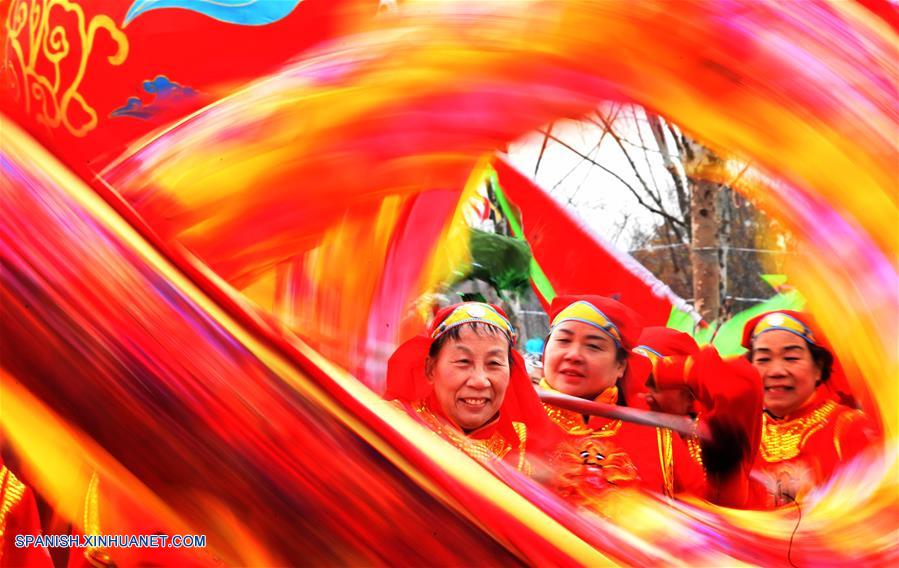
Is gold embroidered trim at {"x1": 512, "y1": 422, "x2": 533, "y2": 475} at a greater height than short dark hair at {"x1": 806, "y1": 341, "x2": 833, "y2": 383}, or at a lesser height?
lesser

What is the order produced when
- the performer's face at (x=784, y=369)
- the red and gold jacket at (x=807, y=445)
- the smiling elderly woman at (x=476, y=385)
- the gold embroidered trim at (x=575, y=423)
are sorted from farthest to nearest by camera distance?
the performer's face at (x=784, y=369) → the red and gold jacket at (x=807, y=445) → the gold embroidered trim at (x=575, y=423) → the smiling elderly woman at (x=476, y=385)

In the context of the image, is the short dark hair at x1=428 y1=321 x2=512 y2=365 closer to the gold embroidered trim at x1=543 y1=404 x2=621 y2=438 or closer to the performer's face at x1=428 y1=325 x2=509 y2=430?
the performer's face at x1=428 y1=325 x2=509 y2=430

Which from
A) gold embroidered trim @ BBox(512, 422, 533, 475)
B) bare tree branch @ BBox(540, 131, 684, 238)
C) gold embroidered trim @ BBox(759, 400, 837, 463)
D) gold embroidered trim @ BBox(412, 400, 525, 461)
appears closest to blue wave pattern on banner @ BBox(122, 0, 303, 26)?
bare tree branch @ BBox(540, 131, 684, 238)

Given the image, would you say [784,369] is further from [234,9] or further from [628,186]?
[234,9]

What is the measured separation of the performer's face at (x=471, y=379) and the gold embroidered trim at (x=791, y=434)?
72 cm

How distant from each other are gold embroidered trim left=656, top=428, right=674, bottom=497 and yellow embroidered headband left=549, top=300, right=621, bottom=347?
0.22 metres

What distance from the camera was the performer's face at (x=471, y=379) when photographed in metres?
2.31

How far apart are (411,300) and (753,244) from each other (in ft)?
2.67

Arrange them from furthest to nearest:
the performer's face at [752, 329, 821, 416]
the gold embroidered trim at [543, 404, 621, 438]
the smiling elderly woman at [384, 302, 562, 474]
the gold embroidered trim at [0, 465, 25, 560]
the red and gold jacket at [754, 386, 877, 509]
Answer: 1. the performer's face at [752, 329, 821, 416]
2. the red and gold jacket at [754, 386, 877, 509]
3. the gold embroidered trim at [543, 404, 621, 438]
4. the smiling elderly woman at [384, 302, 562, 474]
5. the gold embroidered trim at [0, 465, 25, 560]

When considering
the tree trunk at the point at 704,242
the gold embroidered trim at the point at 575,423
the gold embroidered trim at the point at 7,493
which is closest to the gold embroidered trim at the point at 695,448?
the gold embroidered trim at the point at 575,423

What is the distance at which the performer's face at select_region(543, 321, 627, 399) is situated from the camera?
242 cm

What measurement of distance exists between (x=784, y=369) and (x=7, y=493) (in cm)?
174

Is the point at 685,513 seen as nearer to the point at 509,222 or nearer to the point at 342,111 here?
the point at 509,222

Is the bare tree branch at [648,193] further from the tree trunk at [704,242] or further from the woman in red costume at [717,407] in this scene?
the woman in red costume at [717,407]
